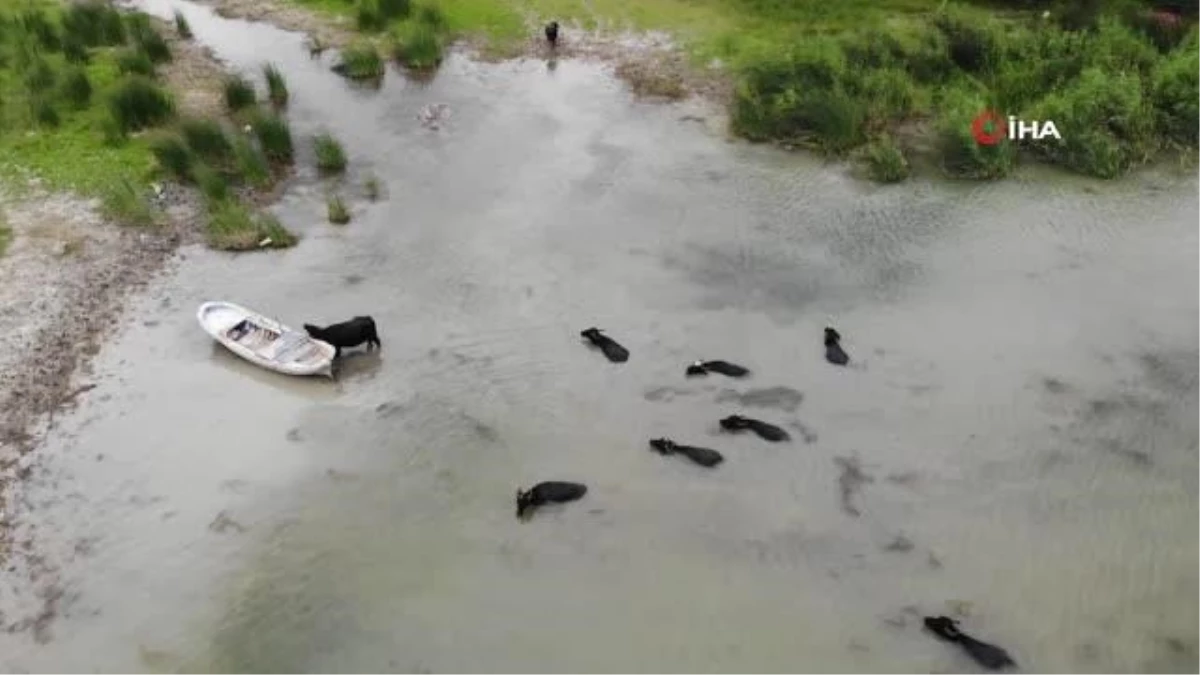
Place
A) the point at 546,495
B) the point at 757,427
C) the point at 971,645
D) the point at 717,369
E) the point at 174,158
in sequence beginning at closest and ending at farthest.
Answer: the point at 971,645 → the point at 546,495 → the point at 757,427 → the point at 717,369 → the point at 174,158

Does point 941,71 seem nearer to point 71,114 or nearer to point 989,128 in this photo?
point 989,128

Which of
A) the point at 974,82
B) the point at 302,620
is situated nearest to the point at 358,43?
the point at 974,82

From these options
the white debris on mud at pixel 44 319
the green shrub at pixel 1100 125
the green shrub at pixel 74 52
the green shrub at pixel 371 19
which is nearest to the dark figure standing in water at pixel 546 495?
the white debris on mud at pixel 44 319

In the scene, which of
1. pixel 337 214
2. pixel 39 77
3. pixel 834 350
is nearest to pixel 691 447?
pixel 834 350

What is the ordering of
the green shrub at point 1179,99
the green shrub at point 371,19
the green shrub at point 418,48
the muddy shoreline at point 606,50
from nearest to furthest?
1. the green shrub at point 1179,99
2. the muddy shoreline at point 606,50
3. the green shrub at point 418,48
4. the green shrub at point 371,19

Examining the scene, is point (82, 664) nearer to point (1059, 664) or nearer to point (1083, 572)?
point (1059, 664)

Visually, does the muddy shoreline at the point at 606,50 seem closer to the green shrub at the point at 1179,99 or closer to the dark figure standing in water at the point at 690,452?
the green shrub at the point at 1179,99

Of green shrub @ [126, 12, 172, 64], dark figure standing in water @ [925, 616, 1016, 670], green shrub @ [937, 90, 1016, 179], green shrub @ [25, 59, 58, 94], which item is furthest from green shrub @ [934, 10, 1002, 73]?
green shrub @ [25, 59, 58, 94]
